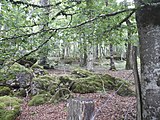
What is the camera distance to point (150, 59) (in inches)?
157

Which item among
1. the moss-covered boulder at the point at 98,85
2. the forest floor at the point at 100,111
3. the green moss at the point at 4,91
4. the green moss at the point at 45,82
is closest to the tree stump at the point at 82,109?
the forest floor at the point at 100,111

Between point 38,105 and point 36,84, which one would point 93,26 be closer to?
point 38,105

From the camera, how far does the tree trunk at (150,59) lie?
3.93 metres

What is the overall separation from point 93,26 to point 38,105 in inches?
165

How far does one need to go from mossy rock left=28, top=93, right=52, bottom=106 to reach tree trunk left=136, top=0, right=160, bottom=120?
4470 millimetres

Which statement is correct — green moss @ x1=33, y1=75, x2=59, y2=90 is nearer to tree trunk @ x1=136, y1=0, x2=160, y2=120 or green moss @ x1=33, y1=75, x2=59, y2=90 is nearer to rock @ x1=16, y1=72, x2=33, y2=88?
rock @ x1=16, y1=72, x2=33, y2=88

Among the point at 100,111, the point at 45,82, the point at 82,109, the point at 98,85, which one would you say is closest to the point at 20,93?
the point at 45,82

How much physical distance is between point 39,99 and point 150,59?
497 centimetres

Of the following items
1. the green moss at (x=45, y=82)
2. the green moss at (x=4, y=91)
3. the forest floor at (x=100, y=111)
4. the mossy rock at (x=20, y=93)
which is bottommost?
the forest floor at (x=100, y=111)

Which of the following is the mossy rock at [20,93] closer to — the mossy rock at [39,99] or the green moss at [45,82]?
the green moss at [45,82]

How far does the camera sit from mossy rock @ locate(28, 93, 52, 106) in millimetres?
7673

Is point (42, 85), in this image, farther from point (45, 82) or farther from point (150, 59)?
point (150, 59)

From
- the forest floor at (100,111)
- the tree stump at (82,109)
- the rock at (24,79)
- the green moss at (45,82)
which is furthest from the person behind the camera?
the rock at (24,79)

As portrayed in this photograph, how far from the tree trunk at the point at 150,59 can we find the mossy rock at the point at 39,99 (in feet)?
14.7
